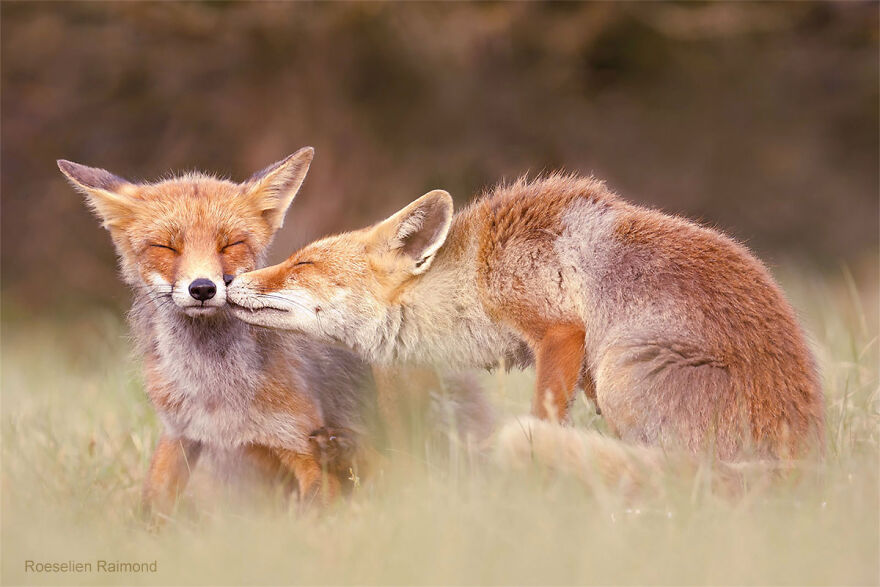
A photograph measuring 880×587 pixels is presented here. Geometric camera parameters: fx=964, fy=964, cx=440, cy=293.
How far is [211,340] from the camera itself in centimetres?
441

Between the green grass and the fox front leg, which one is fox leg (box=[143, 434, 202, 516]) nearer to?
the green grass

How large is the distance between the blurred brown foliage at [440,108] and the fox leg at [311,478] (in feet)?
18.2

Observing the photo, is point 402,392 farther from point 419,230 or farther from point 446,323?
point 419,230

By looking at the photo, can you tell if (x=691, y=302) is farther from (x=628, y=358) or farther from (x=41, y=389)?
(x=41, y=389)

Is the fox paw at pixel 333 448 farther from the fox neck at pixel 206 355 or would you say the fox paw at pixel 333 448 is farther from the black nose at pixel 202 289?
the black nose at pixel 202 289

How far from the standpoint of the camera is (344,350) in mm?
4891

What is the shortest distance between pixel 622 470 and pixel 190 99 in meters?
8.31

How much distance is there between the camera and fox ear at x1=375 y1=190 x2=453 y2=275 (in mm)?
4367

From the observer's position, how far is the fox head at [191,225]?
411 centimetres

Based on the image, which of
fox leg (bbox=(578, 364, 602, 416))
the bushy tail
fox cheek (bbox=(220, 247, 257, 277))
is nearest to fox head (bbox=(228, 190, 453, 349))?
fox cheek (bbox=(220, 247, 257, 277))

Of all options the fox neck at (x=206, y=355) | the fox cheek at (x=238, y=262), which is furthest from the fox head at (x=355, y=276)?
the fox neck at (x=206, y=355)

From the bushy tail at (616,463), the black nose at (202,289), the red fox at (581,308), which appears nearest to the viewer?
the bushy tail at (616,463)

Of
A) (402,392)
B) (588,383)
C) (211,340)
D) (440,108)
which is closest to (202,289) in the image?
(211,340)

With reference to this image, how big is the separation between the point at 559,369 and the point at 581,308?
307mm
